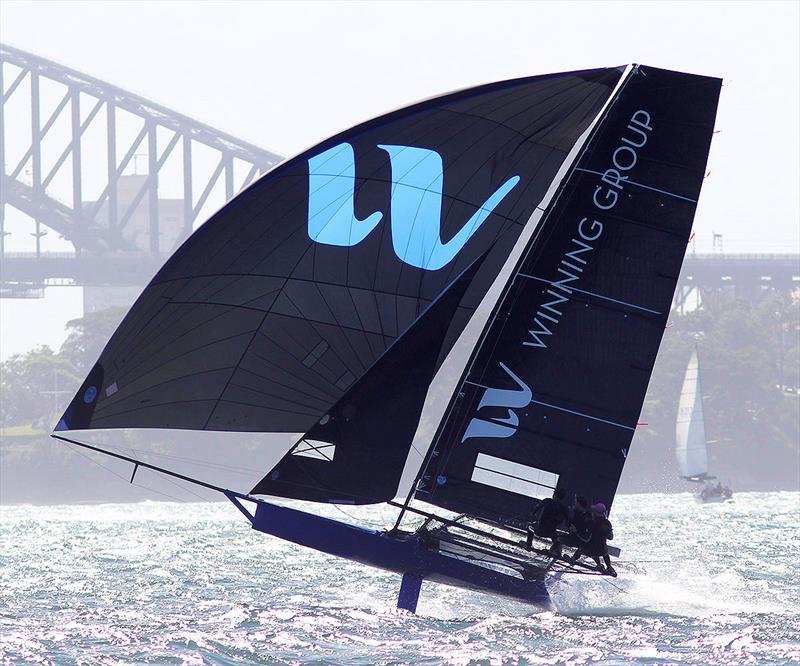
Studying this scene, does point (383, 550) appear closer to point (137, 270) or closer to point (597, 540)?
point (597, 540)

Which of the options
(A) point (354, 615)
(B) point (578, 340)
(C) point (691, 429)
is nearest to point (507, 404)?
(B) point (578, 340)

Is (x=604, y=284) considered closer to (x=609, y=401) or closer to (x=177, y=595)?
(x=609, y=401)

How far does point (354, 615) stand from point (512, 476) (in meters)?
1.73

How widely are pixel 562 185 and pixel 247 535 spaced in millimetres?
15532

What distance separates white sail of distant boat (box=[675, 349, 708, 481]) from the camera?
4112 cm

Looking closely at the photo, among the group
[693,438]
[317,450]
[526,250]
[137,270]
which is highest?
[137,270]

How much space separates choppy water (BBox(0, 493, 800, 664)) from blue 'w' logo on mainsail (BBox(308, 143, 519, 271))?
268cm

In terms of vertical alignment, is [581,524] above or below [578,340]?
below

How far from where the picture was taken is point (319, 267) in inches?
388

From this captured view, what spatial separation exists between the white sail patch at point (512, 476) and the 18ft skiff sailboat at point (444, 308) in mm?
14

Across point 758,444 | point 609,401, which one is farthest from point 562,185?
point 758,444

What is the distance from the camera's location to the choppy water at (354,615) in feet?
29.0

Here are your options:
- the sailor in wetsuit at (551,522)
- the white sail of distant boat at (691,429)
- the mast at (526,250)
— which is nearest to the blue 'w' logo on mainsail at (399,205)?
the mast at (526,250)

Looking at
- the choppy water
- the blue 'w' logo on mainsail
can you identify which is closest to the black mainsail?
the blue 'w' logo on mainsail
